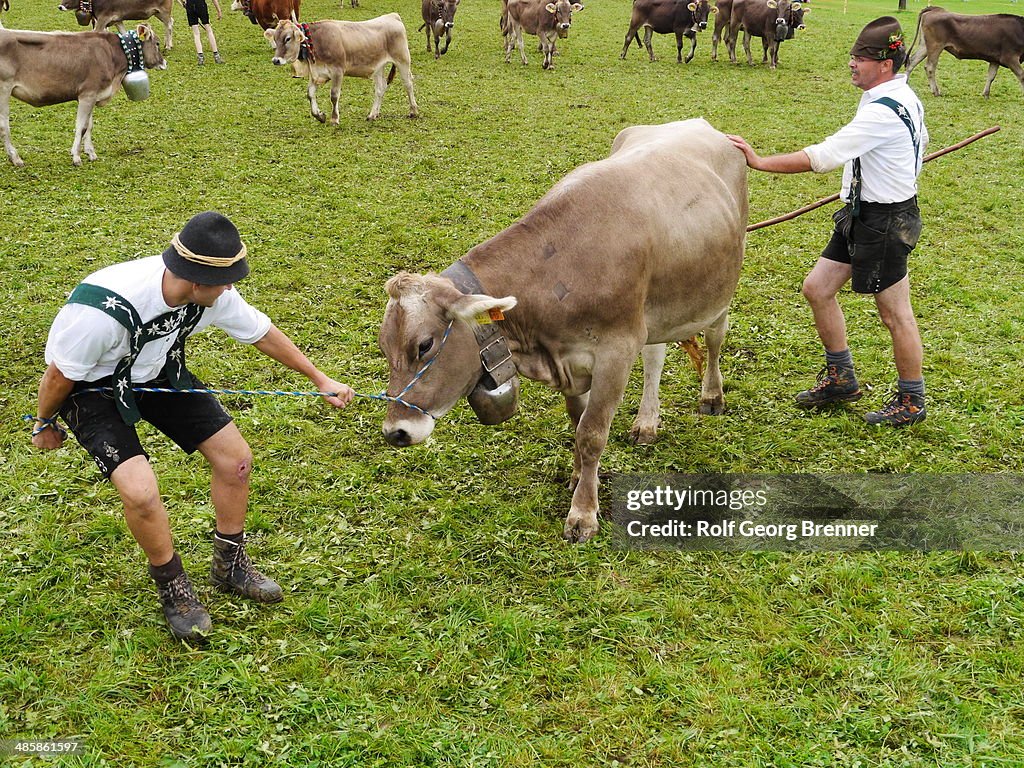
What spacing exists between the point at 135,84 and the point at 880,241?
10.1m

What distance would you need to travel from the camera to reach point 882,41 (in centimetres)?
522

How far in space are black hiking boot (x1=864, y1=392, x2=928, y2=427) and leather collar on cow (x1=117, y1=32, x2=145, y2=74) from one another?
10.9 metres

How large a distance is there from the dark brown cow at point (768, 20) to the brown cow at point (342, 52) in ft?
33.4

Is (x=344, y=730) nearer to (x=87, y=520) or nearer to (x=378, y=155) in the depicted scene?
(x=87, y=520)

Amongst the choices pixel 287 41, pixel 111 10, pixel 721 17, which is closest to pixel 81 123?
pixel 287 41

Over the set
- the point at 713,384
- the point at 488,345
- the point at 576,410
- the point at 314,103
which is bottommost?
the point at 713,384

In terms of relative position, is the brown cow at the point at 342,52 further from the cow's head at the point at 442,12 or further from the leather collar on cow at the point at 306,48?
the cow's head at the point at 442,12

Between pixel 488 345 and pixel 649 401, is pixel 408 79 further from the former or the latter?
pixel 488 345

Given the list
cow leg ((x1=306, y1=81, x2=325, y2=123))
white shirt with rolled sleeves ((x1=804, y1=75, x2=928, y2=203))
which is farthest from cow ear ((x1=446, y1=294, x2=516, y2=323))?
cow leg ((x1=306, y1=81, x2=325, y2=123))

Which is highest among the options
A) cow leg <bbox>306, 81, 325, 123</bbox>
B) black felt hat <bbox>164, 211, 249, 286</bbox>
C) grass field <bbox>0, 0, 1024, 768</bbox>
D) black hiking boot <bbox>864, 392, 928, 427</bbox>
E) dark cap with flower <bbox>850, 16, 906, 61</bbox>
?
dark cap with flower <bbox>850, 16, 906, 61</bbox>

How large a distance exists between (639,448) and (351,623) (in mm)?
2490

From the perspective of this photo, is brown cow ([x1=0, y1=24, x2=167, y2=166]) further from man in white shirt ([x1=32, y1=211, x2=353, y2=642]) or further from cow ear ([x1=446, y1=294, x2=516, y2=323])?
cow ear ([x1=446, y1=294, x2=516, y2=323])

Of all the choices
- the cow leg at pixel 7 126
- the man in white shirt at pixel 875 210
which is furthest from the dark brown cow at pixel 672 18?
the man in white shirt at pixel 875 210

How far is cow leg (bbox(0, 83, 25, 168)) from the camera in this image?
1148cm
